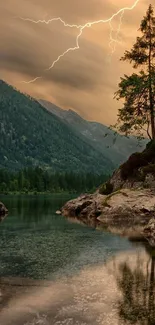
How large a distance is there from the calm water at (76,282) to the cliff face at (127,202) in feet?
32.4

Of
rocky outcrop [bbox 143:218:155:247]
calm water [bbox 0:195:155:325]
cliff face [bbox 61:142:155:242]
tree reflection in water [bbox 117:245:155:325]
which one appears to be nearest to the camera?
tree reflection in water [bbox 117:245:155:325]

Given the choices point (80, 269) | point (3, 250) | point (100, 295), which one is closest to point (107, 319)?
point (100, 295)

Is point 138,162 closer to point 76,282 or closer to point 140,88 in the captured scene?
point 140,88

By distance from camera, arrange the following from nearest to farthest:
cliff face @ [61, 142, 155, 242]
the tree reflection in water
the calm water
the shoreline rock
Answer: the tree reflection in water, the calm water, the shoreline rock, cliff face @ [61, 142, 155, 242]

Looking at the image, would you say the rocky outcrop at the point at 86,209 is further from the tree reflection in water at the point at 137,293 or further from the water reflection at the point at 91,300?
the water reflection at the point at 91,300

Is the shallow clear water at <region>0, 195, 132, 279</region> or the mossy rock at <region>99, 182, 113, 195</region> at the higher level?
the mossy rock at <region>99, 182, 113, 195</region>

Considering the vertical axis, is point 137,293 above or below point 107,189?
below

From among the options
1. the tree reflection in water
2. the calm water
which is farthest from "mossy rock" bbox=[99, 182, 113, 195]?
the tree reflection in water

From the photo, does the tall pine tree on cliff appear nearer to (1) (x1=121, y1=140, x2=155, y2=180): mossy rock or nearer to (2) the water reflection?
(1) (x1=121, y1=140, x2=155, y2=180): mossy rock

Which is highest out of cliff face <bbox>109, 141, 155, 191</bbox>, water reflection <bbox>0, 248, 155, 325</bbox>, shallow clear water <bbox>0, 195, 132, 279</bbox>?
cliff face <bbox>109, 141, 155, 191</bbox>

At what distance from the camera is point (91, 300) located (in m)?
17.4

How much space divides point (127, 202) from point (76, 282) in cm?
3454

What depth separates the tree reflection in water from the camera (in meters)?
15.1

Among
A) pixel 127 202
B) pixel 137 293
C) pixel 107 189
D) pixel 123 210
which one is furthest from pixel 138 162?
pixel 137 293
